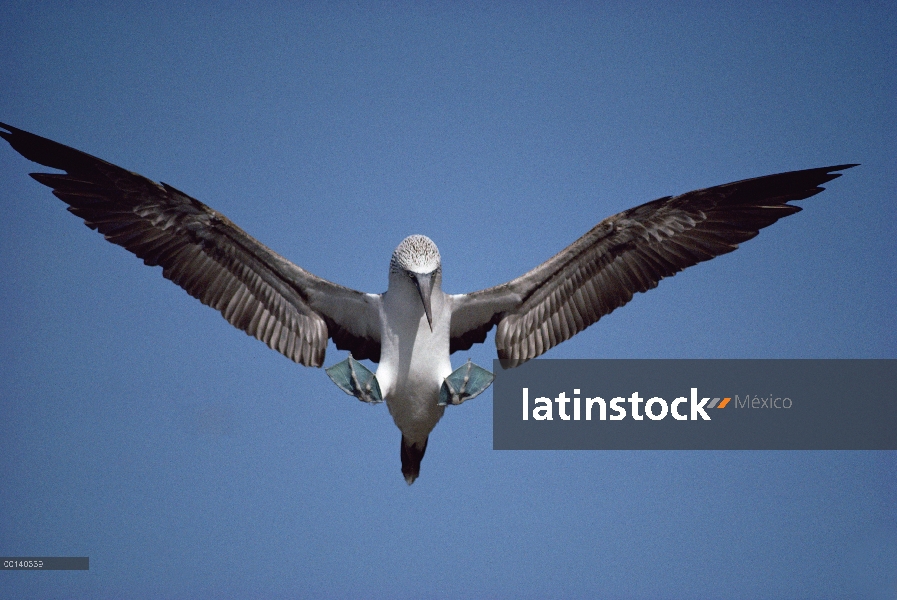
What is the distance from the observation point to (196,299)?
9.91m

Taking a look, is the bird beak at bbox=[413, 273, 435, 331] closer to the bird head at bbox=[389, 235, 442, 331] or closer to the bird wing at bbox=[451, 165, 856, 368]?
the bird head at bbox=[389, 235, 442, 331]

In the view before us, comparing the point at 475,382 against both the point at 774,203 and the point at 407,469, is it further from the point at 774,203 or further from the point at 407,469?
the point at 774,203

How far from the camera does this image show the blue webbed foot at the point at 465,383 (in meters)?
8.90

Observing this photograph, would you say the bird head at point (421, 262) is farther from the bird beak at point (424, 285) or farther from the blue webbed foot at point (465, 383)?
the blue webbed foot at point (465, 383)

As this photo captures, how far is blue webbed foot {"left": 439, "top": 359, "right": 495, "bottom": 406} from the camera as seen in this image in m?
8.90

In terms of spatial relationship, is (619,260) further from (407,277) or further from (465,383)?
(407,277)

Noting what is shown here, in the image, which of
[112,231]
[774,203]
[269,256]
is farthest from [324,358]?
[774,203]

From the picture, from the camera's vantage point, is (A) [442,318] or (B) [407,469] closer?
(A) [442,318]

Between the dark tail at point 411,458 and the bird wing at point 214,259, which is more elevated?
the bird wing at point 214,259

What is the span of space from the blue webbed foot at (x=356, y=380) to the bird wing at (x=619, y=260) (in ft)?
4.93

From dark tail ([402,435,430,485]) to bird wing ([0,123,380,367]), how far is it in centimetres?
131

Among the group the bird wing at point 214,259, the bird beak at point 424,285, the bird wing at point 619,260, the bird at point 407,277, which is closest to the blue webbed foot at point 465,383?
the bird at point 407,277

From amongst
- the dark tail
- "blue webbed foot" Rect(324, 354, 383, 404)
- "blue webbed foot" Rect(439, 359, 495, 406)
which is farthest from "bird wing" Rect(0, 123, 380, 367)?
"blue webbed foot" Rect(439, 359, 495, 406)

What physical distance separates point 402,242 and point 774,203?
4.52 m
